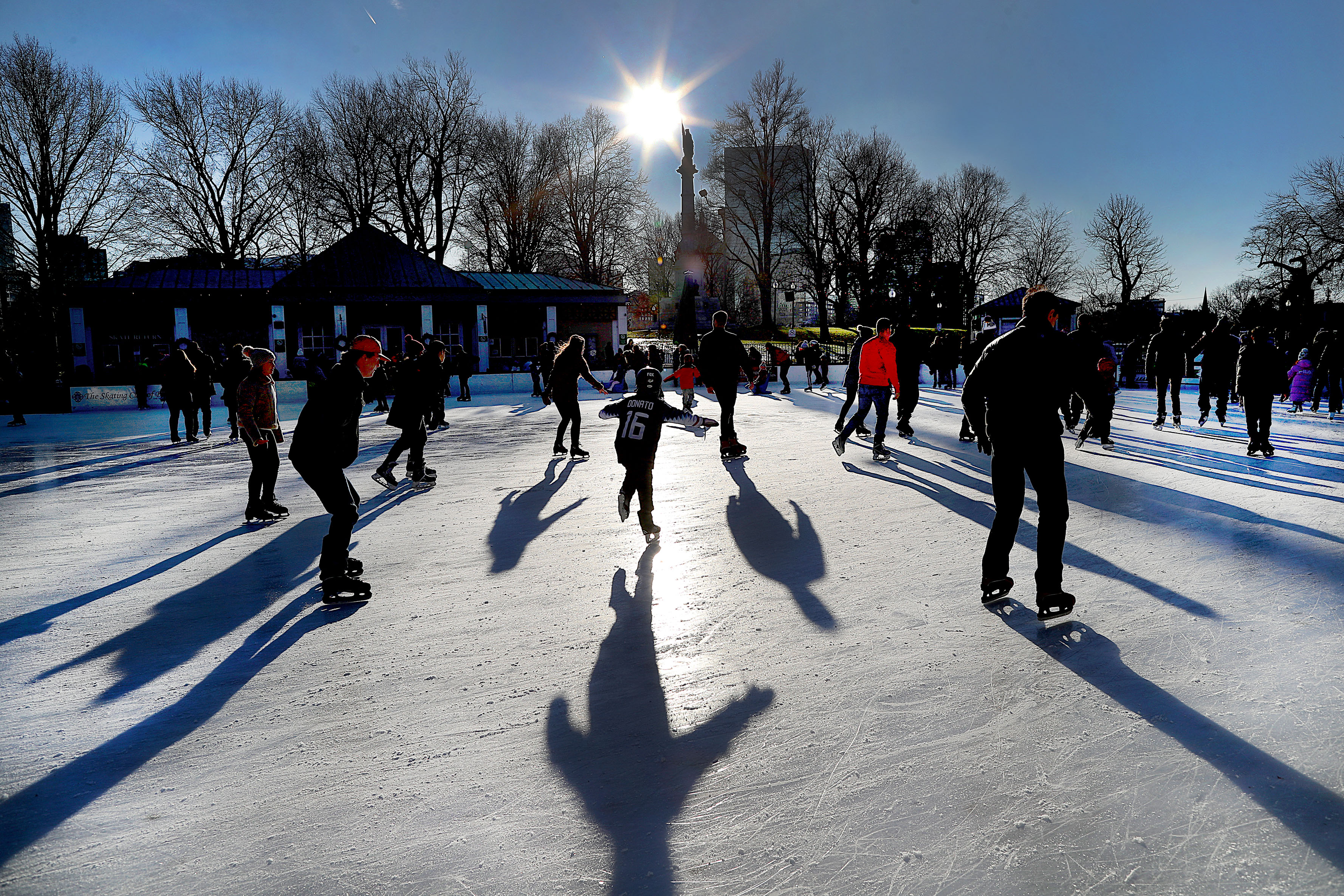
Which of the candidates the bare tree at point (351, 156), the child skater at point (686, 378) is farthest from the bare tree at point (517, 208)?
the child skater at point (686, 378)

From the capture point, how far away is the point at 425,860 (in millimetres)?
2082

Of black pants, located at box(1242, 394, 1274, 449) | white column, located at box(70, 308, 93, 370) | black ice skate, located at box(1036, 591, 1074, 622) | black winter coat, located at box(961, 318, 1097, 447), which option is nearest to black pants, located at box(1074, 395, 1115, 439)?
black winter coat, located at box(961, 318, 1097, 447)

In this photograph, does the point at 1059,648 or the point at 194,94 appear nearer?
the point at 1059,648

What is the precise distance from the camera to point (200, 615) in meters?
4.17

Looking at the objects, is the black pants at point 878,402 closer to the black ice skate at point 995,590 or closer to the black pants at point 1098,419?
the black pants at point 1098,419

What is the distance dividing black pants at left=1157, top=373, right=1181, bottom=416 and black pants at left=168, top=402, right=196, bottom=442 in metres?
16.2

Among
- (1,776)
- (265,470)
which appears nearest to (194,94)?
(265,470)

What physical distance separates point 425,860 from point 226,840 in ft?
2.04

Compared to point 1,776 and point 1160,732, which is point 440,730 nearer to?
point 1,776

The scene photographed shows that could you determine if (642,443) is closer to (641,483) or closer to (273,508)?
(641,483)

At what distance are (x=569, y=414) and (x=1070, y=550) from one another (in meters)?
6.30

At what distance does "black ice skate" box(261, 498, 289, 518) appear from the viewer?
668 centimetres

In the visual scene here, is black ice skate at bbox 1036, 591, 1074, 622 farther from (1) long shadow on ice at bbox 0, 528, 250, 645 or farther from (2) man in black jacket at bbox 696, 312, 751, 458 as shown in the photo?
(2) man in black jacket at bbox 696, 312, 751, 458

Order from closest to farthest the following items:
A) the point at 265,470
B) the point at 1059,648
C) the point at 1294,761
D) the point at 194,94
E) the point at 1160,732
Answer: the point at 1294,761
the point at 1160,732
the point at 1059,648
the point at 265,470
the point at 194,94
